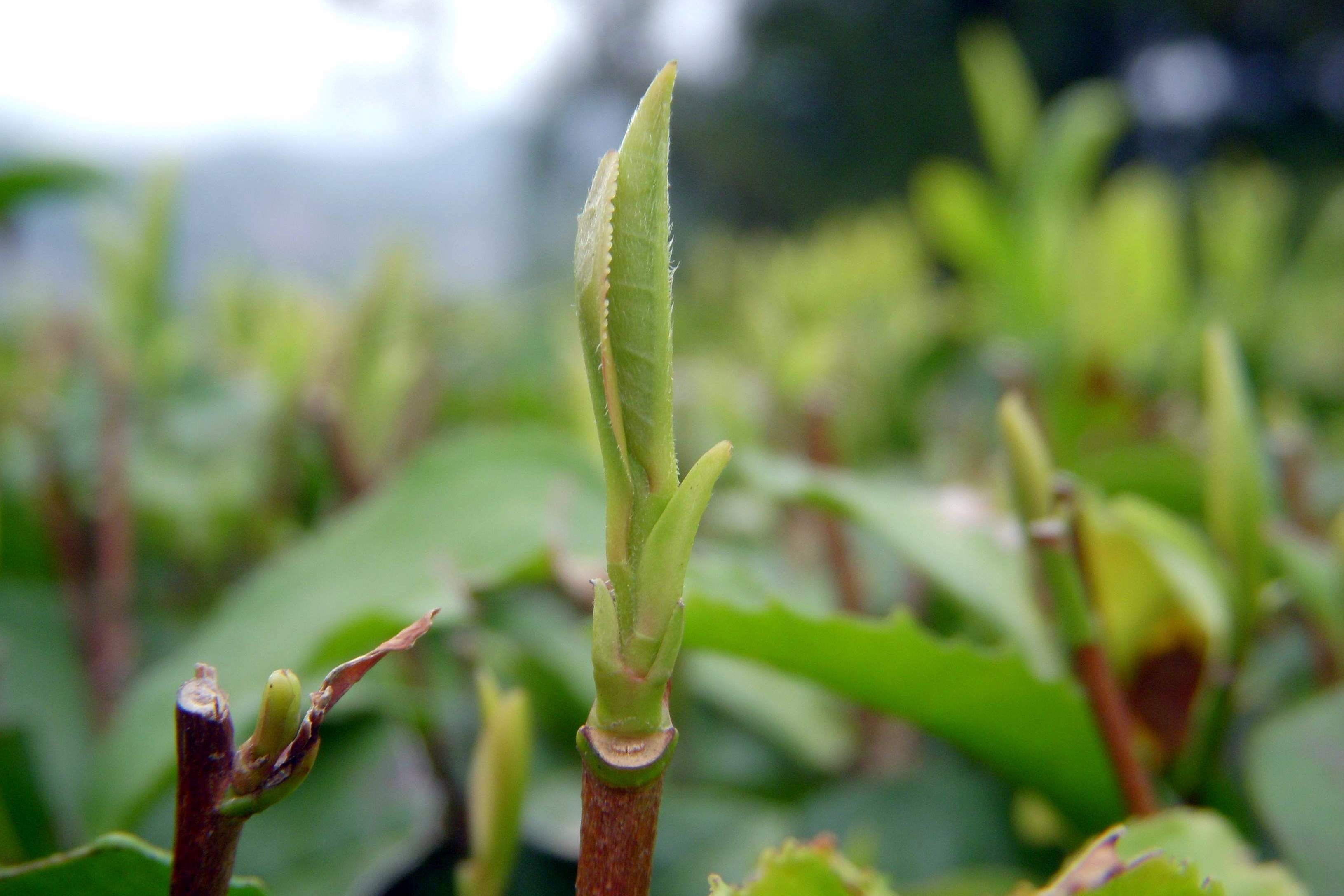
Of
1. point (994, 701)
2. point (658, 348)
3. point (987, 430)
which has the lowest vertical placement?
point (987, 430)

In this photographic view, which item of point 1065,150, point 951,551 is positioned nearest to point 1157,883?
point 951,551

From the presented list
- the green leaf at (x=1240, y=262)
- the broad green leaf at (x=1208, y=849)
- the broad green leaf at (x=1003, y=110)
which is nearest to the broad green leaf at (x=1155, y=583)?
the broad green leaf at (x=1208, y=849)

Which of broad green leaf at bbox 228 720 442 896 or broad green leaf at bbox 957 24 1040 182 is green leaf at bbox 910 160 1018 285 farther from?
broad green leaf at bbox 228 720 442 896

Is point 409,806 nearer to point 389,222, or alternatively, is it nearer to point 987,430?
point 389,222

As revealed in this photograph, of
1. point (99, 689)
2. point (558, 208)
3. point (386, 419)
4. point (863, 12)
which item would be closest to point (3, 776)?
point (99, 689)

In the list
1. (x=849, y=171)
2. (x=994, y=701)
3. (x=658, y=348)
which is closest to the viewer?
(x=658, y=348)

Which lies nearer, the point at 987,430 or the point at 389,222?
the point at 389,222

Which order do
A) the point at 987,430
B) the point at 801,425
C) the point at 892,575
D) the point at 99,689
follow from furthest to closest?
the point at 987,430 < the point at 801,425 < the point at 892,575 < the point at 99,689
